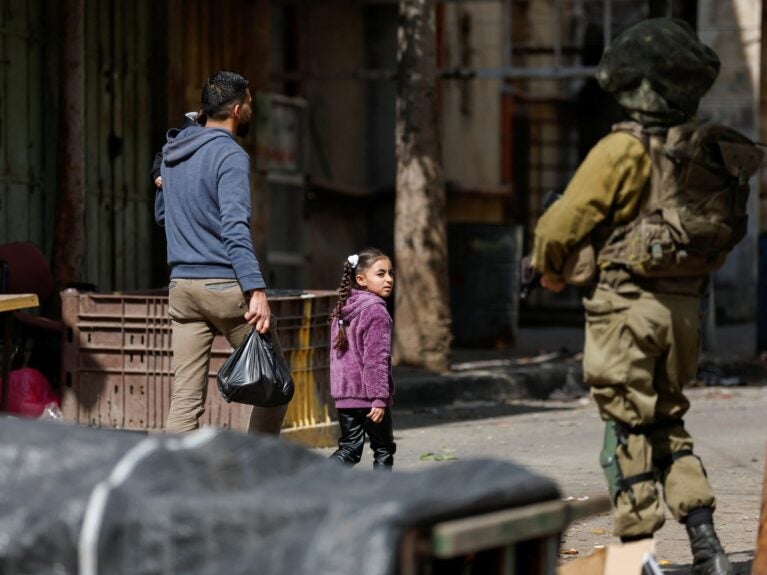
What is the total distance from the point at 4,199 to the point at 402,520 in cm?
914

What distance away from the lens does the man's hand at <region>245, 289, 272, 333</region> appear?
6832 millimetres

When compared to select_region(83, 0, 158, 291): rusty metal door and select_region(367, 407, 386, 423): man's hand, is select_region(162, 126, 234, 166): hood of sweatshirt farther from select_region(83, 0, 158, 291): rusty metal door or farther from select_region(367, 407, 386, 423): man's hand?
select_region(83, 0, 158, 291): rusty metal door

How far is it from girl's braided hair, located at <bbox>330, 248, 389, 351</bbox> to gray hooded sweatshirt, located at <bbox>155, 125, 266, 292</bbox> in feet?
2.95

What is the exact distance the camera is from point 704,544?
17.8 feet

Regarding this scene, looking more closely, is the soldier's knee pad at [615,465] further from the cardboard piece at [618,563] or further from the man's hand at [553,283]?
the cardboard piece at [618,563]

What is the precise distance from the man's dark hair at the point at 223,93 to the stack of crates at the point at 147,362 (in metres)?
2.29

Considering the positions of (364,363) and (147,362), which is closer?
(364,363)

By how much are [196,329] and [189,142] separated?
2.53ft

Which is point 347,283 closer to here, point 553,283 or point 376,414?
point 376,414

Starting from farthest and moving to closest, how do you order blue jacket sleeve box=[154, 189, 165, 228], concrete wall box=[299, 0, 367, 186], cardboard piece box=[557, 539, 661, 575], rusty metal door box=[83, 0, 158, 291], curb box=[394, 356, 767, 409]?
1. concrete wall box=[299, 0, 367, 186]
2. rusty metal door box=[83, 0, 158, 291]
3. curb box=[394, 356, 767, 409]
4. blue jacket sleeve box=[154, 189, 165, 228]
5. cardboard piece box=[557, 539, 661, 575]

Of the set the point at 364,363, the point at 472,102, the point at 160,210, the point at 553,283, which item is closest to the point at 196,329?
the point at 160,210

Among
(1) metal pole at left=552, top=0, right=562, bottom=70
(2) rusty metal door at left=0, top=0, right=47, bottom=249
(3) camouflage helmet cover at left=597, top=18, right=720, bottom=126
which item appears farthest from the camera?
(1) metal pole at left=552, top=0, right=562, bottom=70

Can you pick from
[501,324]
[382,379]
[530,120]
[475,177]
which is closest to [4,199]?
[382,379]

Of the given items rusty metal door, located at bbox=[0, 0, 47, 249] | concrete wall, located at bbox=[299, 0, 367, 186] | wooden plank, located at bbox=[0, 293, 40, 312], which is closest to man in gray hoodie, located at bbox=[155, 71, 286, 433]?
wooden plank, located at bbox=[0, 293, 40, 312]
